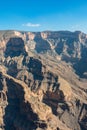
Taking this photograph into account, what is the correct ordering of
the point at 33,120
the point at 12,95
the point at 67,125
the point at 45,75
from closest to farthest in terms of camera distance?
the point at 33,120
the point at 67,125
the point at 12,95
the point at 45,75

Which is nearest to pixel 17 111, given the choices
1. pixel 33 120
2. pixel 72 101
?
pixel 33 120

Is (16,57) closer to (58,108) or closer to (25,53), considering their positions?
(25,53)

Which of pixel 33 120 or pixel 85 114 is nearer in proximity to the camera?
pixel 33 120

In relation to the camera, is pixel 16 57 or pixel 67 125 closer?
pixel 67 125

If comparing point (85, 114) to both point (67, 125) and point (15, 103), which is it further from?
point (15, 103)

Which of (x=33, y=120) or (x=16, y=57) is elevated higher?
(x=16, y=57)

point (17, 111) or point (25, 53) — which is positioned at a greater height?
point (25, 53)

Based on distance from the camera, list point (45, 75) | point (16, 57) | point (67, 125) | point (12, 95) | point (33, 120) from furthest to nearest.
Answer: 1. point (16, 57)
2. point (45, 75)
3. point (12, 95)
4. point (67, 125)
5. point (33, 120)

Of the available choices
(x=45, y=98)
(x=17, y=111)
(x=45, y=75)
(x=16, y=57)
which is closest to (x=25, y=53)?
(x=16, y=57)

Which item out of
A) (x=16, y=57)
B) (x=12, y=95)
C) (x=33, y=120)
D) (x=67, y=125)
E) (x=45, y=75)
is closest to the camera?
(x=33, y=120)
